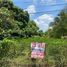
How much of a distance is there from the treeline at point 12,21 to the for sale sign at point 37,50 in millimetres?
7589

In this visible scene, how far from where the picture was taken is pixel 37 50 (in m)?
17.2

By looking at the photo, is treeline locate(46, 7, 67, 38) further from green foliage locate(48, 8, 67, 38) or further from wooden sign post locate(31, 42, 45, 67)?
wooden sign post locate(31, 42, 45, 67)

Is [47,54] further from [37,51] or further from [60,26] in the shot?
[60,26]

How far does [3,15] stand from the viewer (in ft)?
82.7

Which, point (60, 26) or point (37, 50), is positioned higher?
point (37, 50)

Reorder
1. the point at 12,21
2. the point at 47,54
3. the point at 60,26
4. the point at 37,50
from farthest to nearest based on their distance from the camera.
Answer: the point at 60,26, the point at 12,21, the point at 47,54, the point at 37,50

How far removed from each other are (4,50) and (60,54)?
304cm

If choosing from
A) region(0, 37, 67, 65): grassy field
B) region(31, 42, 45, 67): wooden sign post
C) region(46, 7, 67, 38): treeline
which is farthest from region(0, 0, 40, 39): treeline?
region(31, 42, 45, 67): wooden sign post

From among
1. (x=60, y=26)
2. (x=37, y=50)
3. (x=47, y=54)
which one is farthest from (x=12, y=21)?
(x=60, y=26)

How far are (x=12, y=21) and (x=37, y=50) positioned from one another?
12.1 metres

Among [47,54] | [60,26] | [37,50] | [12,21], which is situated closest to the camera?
[37,50]

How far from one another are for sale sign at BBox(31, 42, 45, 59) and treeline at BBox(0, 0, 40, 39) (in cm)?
759

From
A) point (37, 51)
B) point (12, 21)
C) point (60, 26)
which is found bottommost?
point (60, 26)

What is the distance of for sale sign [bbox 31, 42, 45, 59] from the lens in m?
17.2
